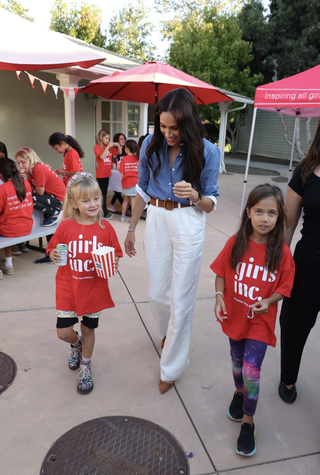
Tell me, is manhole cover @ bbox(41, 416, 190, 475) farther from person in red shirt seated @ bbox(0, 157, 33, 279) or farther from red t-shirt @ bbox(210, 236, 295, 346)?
person in red shirt seated @ bbox(0, 157, 33, 279)

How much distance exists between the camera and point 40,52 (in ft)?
11.5

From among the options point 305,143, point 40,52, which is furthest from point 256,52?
point 40,52

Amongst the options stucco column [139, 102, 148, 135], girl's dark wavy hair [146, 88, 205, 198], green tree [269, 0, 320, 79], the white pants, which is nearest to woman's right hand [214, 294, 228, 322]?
the white pants

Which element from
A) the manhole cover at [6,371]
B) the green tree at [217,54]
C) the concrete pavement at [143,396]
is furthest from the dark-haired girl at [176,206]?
the green tree at [217,54]

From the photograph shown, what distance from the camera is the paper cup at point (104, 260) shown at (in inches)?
80.5

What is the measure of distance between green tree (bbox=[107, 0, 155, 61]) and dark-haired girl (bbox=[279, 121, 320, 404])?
35.8m

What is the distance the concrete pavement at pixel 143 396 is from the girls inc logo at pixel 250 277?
0.89 m

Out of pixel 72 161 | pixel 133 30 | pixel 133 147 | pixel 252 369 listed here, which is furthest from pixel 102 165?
pixel 133 30

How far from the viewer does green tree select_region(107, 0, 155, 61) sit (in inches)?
1334

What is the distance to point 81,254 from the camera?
226 cm

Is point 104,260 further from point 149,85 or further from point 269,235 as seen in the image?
point 149,85

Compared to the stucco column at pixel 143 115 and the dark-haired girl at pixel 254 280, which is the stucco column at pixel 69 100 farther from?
the dark-haired girl at pixel 254 280

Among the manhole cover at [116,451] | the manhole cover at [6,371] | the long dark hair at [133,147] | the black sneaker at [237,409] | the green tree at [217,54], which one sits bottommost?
the manhole cover at [6,371]

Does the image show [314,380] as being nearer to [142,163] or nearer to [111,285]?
[142,163]
